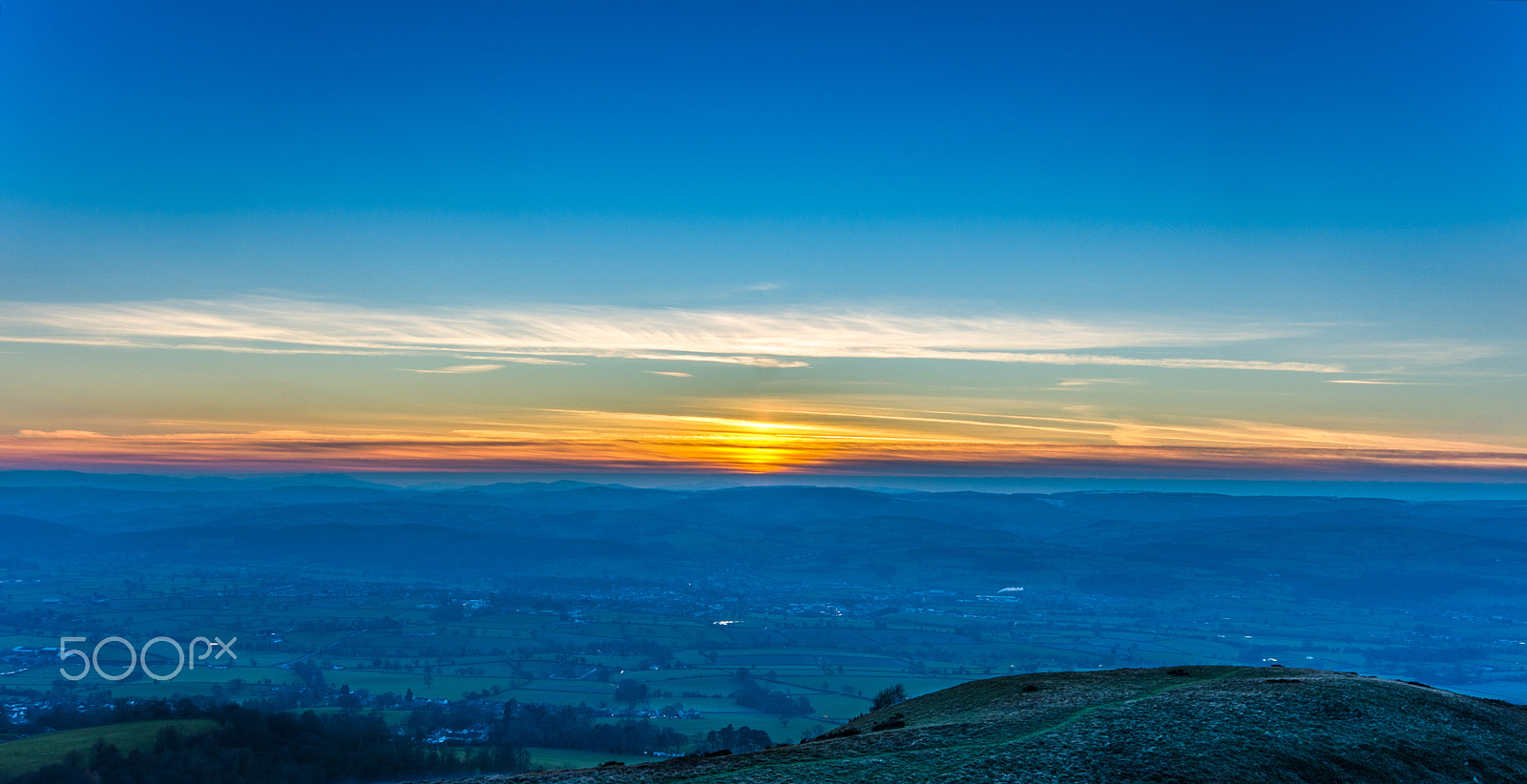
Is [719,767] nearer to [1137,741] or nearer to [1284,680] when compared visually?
[1137,741]

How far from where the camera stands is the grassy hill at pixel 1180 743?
33812 millimetres

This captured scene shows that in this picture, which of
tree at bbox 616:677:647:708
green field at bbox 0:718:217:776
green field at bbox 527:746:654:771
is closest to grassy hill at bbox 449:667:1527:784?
green field at bbox 527:746:654:771

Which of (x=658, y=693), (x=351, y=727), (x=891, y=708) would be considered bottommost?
(x=658, y=693)

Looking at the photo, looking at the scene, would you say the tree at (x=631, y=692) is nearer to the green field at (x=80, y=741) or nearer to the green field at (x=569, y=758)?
the green field at (x=569, y=758)

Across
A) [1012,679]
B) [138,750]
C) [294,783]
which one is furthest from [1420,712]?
[138,750]

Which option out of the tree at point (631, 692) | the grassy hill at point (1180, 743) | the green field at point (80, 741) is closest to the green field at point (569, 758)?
the green field at point (80, 741)

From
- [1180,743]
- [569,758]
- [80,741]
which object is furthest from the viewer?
[569,758]

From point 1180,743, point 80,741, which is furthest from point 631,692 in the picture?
point 1180,743

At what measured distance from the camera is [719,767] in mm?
34750

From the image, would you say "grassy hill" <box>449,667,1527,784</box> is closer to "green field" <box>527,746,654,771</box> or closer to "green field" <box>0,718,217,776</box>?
"green field" <box>527,746,654,771</box>

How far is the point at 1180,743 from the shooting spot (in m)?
36.7

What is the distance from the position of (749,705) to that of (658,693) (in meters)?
24.6

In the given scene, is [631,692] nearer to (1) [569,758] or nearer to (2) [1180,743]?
(1) [569,758]

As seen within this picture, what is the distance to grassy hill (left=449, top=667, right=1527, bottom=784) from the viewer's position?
33812 mm
